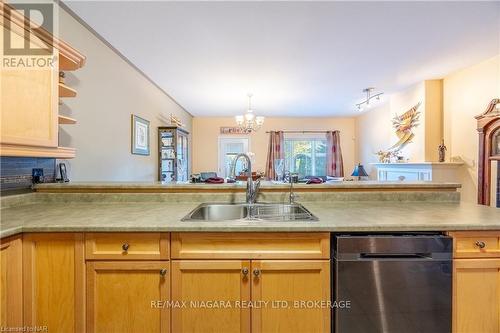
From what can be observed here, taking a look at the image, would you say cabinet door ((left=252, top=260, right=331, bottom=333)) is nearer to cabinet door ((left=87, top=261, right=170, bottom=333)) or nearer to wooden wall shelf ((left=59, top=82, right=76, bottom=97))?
cabinet door ((left=87, top=261, right=170, bottom=333))

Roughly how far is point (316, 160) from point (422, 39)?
13.9ft

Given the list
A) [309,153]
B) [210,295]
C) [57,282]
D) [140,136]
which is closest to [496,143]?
[210,295]

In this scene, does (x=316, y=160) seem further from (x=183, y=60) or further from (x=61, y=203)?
(x=61, y=203)

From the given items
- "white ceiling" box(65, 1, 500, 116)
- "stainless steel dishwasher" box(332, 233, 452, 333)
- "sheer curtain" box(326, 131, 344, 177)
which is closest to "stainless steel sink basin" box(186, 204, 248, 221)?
"stainless steel dishwasher" box(332, 233, 452, 333)

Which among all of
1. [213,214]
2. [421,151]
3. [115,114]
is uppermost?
[115,114]

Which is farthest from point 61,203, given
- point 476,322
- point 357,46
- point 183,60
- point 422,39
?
point 422,39

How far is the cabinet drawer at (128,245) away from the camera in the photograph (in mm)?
1196

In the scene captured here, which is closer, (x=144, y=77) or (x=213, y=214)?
(x=213, y=214)

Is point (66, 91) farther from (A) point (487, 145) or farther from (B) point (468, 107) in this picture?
(B) point (468, 107)

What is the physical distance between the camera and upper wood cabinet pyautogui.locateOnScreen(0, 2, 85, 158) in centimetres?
127

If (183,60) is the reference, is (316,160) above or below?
below

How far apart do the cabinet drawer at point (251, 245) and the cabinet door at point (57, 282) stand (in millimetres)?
482

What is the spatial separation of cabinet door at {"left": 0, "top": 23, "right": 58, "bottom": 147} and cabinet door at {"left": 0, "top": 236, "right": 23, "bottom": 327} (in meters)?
0.54

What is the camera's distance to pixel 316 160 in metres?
6.56
